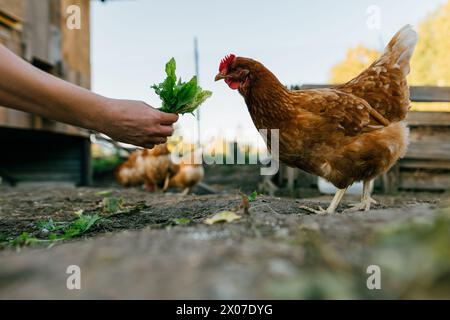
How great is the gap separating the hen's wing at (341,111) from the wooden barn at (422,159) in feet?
10.3

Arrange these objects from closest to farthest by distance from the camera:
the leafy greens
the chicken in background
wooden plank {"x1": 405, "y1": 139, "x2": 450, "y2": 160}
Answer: the leafy greens < wooden plank {"x1": 405, "y1": 139, "x2": 450, "y2": 160} < the chicken in background

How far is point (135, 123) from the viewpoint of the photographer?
94.1 inches

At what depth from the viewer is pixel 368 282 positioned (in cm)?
101

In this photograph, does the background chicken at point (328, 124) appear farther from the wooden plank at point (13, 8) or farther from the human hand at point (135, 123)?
the wooden plank at point (13, 8)

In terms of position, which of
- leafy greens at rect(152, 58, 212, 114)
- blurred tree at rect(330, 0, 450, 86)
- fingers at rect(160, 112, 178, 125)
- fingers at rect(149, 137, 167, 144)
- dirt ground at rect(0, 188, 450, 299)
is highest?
blurred tree at rect(330, 0, 450, 86)

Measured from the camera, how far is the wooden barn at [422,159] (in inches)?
248

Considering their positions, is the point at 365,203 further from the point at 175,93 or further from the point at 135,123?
the point at 135,123

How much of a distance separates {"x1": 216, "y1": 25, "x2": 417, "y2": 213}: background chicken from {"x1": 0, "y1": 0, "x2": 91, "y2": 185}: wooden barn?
3.83 m

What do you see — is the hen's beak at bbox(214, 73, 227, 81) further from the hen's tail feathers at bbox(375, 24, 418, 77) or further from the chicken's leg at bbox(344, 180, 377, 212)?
the hen's tail feathers at bbox(375, 24, 418, 77)

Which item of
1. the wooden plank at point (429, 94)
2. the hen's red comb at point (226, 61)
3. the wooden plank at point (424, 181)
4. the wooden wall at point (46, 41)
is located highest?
the wooden wall at point (46, 41)

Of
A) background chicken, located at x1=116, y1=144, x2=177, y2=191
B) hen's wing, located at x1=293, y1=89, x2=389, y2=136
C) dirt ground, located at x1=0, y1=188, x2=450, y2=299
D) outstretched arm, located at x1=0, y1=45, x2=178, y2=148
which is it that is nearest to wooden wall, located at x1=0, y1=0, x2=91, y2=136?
background chicken, located at x1=116, y1=144, x2=177, y2=191

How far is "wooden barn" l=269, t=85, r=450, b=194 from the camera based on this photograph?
630 centimetres

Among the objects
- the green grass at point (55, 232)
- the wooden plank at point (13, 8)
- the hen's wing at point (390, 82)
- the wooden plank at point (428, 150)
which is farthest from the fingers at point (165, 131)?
the wooden plank at point (428, 150)
